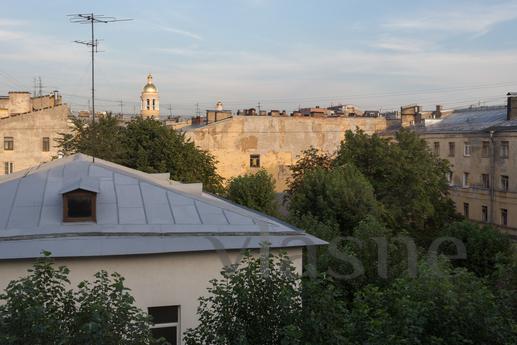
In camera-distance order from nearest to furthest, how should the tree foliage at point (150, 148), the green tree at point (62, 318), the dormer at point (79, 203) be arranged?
the green tree at point (62, 318) < the dormer at point (79, 203) < the tree foliage at point (150, 148)

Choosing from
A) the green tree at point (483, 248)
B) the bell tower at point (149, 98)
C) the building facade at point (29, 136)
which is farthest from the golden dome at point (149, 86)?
the green tree at point (483, 248)

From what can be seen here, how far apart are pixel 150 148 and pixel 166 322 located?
71.5 ft

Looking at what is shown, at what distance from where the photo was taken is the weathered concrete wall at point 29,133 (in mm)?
49625

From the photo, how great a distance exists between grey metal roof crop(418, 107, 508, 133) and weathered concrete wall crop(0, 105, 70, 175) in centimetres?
3163

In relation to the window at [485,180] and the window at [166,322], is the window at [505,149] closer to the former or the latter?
the window at [485,180]

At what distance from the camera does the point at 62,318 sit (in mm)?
8945

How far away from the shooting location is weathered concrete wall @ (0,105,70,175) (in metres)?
49.6

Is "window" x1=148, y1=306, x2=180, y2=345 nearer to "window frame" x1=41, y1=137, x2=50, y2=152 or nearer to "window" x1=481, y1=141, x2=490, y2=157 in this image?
"window" x1=481, y1=141, x2=490, y2=157

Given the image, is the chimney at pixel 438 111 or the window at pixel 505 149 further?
the chimney at pixel 438 111

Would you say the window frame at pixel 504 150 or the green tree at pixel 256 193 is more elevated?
the window frame at pixel 504 150

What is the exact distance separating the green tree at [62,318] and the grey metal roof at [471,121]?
38638mm

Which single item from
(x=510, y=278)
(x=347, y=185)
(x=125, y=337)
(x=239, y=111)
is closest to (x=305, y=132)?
(x=239, y=111)

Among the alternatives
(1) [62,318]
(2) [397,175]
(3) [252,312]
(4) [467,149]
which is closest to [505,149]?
(4) [467,149]

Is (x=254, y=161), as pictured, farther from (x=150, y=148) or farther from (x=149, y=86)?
(x=149, y=86)
